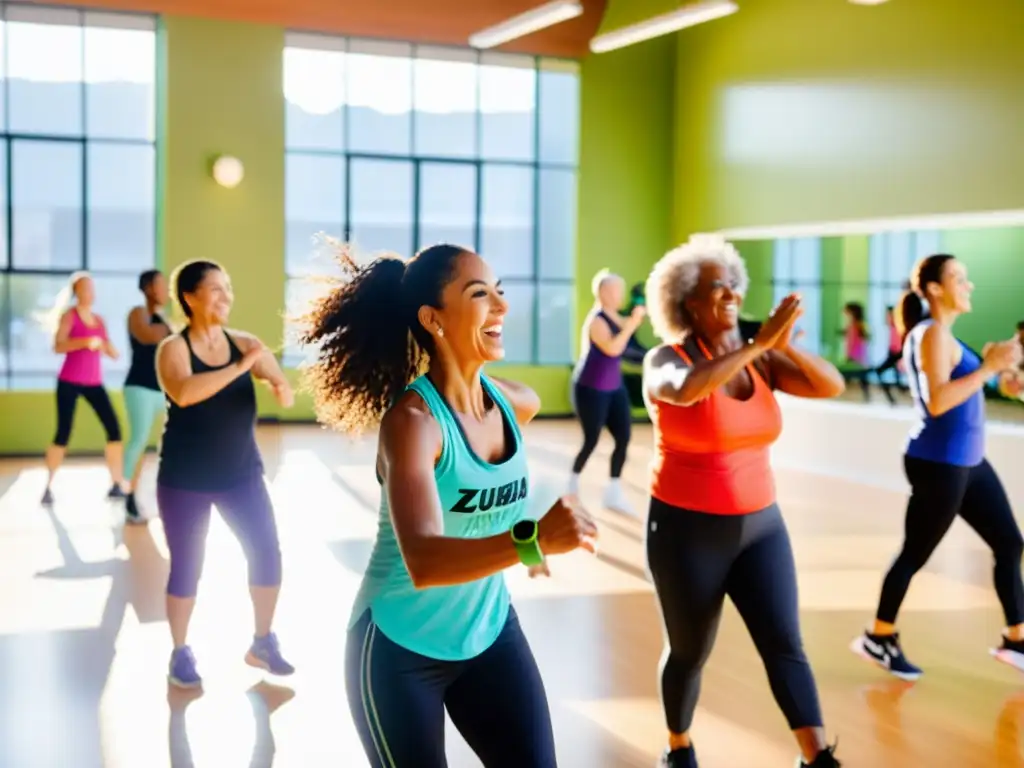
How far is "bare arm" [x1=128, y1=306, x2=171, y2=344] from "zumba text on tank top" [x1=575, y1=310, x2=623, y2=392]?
7.99 ft

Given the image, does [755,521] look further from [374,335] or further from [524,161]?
[524,161]

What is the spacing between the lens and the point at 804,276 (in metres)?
10.1

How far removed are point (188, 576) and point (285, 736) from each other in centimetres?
69

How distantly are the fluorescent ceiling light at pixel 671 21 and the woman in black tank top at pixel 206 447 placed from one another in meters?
5.81

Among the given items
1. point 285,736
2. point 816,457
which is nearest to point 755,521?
point 285,736

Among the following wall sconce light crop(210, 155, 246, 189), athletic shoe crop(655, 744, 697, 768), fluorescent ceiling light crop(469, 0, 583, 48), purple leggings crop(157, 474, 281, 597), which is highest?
fluorescent ceiling light crop(469, 0, 583, 48)

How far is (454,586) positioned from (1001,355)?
2.36 metres

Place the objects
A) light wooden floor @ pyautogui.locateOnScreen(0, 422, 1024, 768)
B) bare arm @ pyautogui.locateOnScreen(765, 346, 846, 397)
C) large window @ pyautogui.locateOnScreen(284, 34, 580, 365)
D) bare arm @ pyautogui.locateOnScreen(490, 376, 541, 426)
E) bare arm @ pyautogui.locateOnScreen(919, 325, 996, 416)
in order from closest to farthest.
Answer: bare arm @ pyautogui.locateOnScreen(490, 376, 541, 426) < bare arm @ pyautogui.locateOnScreen(765, 346, 846, 397) < light wooden floor @ pyautogui.locateOnScreen(0, 422, 1024, 768) < bare arm @ pyautogui.locateOnScreen(919, 325, 996, 416) < large window @ pyautogui.locateOnScreen(284, 34, 580, 365)

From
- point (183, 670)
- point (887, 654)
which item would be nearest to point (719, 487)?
point (887, 654)

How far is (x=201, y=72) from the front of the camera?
11.0 metres

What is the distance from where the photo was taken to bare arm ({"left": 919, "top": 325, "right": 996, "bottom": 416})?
3.67 meters

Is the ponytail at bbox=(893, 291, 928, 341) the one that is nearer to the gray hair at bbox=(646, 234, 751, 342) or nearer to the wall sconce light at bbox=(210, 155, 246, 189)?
the gray hair at bbox=(646, 234, 751, 342)

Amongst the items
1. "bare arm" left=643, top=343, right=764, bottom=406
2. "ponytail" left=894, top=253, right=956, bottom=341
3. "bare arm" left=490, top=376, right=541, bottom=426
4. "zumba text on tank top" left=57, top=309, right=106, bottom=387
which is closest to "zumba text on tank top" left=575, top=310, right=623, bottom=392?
"ponytail" left=894, top=253, right=956, bottom=341

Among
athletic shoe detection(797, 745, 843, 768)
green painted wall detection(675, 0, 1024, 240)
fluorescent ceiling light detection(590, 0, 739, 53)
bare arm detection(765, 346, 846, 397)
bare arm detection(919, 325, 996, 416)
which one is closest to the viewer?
athletic shoe detection(797, 745, 843, 768)
